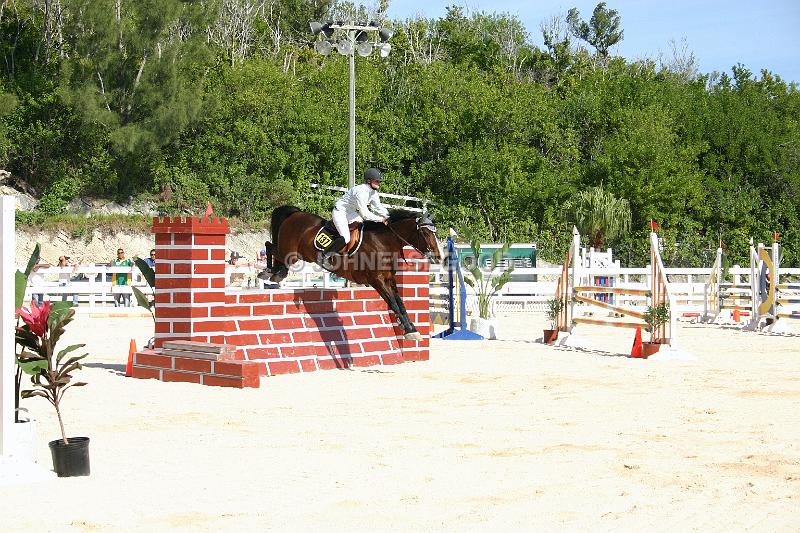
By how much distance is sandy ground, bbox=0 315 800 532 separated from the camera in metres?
4.71

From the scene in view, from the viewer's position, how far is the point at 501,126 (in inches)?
1708

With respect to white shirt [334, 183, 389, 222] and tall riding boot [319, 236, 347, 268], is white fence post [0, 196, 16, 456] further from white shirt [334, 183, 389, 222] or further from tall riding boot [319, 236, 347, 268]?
tall riding boot [319, 236, 347, 268]

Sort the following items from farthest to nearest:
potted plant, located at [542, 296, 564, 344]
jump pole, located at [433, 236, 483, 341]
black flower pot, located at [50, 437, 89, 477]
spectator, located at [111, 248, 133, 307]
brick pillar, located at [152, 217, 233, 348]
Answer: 1. spectator, located at [111, 248, 133, 307]
2. jump pole, located at [433, 236, 483, 341]
3. potted plant, located at [542, 296, 564, 344]
4. brick pillar, located at [152, 217, 233, 348]
5. black flower pot, located at [50, 437, 89, 477]

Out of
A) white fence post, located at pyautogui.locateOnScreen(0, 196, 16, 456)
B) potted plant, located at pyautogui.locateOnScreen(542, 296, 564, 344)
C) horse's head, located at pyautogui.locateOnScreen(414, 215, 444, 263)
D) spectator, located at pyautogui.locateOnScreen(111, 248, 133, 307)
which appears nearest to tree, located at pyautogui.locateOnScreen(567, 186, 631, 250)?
spectator, located at pyautogui.locateOnScreen(111, 248, 133, 307)

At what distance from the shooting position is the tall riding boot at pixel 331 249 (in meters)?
11.5

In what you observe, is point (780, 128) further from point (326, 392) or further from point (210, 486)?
point (210, 486)

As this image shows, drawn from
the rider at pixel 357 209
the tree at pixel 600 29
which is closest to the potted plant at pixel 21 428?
the rider at pixel 357 209

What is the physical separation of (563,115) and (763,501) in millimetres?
40995

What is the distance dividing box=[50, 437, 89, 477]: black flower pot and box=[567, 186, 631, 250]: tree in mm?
33347

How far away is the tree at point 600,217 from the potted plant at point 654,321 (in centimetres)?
2516

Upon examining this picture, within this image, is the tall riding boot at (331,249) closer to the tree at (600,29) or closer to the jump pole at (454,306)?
the jump pole at (454,306)

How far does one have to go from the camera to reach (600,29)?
63.6 meters

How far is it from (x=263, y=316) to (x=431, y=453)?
459 centimetres

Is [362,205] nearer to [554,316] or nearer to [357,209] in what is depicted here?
[357,209]
